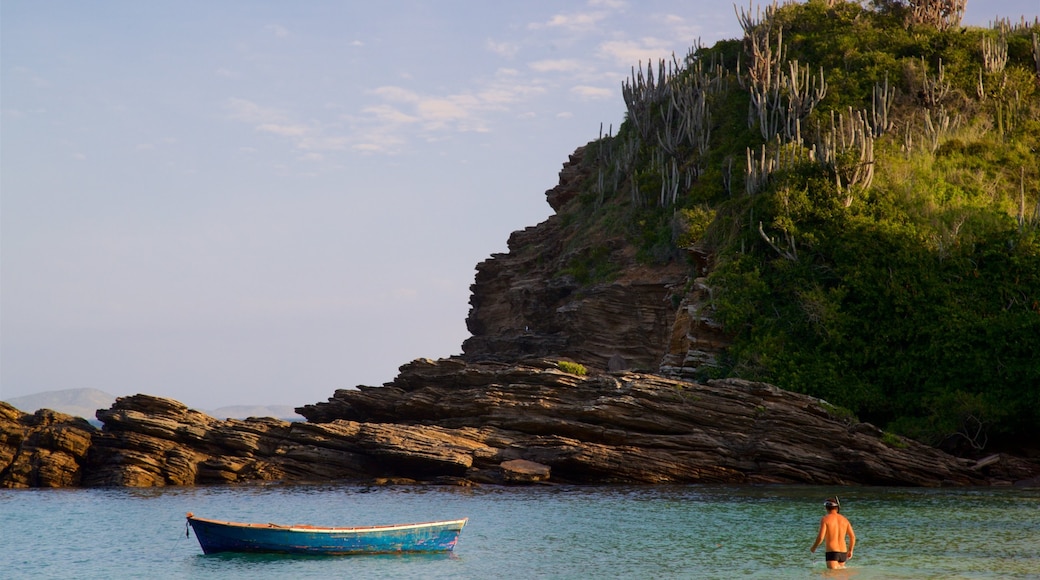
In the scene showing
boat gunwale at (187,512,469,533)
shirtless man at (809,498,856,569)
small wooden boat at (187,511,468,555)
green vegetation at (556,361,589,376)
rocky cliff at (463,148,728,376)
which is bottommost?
small wooden boat at (187,511,468,555)

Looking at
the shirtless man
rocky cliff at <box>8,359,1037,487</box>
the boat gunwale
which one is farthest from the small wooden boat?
rocky cliff at <box>8,359,1037,487</box>

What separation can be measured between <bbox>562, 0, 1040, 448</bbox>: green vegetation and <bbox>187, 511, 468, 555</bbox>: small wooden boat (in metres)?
22.8

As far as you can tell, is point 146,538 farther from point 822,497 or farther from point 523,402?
point 822,497

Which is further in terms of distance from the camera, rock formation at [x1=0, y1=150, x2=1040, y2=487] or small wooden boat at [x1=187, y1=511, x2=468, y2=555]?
rock formation at [x1=0, y1=150, x2=1040, y2=487]

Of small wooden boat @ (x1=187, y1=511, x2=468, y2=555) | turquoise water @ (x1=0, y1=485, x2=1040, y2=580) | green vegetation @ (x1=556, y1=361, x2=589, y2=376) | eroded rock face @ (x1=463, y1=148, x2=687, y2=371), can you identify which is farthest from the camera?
eroded rock face @ (x1=463, y1=148, x2=687, y2=371)

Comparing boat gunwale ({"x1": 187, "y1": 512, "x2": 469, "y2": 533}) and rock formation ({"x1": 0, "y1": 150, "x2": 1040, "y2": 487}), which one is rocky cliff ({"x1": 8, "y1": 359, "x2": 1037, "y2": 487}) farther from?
boat gunwale ({"x1": 187, "y1": 512, "x2": 469, "y2": 533})

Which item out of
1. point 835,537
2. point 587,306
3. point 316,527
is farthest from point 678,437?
point 587,306

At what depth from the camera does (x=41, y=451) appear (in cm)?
4494

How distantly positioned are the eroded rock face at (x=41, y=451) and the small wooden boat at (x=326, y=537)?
19.9 m

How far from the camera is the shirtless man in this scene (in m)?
21.3

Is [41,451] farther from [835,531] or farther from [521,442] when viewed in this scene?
[835,531]

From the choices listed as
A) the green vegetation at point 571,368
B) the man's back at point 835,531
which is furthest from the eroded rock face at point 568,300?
the man's back at point 835,531

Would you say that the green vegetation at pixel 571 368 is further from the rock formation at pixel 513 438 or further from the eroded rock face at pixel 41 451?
the eroded rock face at pixel 41 451

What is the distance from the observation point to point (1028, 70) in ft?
213
